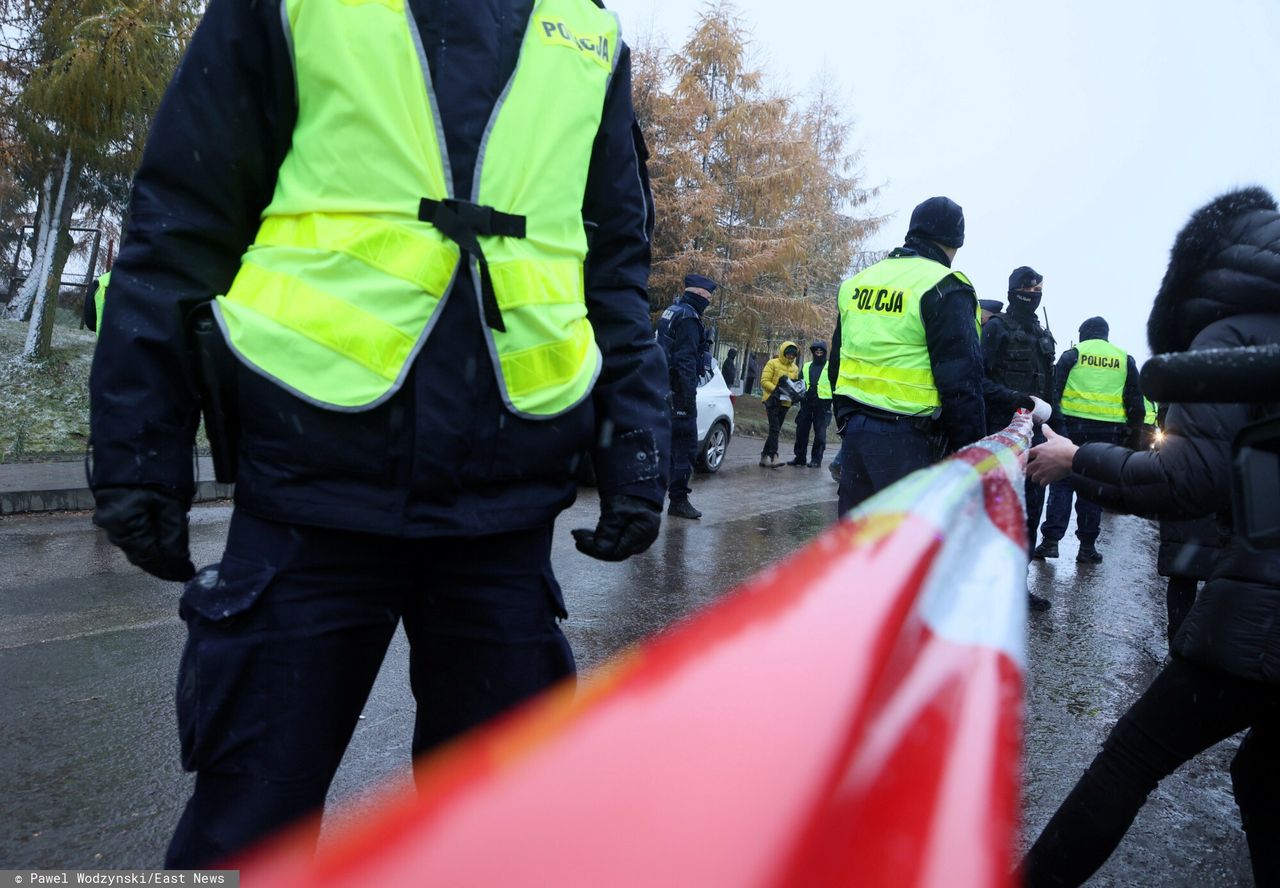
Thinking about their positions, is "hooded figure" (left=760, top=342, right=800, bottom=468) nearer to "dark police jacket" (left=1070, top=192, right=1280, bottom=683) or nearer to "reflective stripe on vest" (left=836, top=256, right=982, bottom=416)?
"reflective stripe on vest" (left=836, top=256, right=982, bottom=416)

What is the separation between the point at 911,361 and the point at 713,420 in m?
7.88

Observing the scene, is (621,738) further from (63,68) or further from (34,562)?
(63,68)

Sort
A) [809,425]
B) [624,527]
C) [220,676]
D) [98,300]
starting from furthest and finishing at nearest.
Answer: [809,425] → [98,300] → [624,527] → [220,676]

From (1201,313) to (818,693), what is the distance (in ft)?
6.57

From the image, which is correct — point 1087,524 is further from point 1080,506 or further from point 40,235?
point 40,235

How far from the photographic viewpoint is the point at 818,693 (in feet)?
2.29

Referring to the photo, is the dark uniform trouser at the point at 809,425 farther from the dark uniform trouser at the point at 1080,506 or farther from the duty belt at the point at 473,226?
the duty belt at the point at 473,226

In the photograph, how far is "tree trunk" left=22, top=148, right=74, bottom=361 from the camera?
1209 cm

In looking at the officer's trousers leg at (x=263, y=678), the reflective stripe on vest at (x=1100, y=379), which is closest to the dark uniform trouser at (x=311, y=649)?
the officer's trousers leg at (x=263, y=678)

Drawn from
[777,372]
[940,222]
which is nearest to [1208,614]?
[940,222]

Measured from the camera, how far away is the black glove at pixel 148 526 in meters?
1.46

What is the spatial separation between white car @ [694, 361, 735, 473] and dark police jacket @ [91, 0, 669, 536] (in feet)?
32.9

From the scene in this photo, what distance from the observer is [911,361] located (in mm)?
4234

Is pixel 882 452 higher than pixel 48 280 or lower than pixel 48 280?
lower
